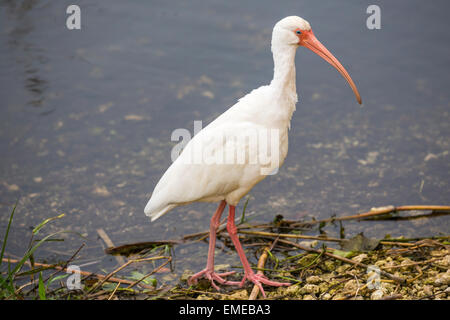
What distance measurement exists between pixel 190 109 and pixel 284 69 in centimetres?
380

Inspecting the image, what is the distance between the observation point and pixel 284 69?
4.43 meters

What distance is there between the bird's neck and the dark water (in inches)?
76.0

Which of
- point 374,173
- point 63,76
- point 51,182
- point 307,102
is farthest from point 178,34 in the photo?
point 374,173

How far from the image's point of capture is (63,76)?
8641 mm

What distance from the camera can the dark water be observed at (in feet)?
21.2

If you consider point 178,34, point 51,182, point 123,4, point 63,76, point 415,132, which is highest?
point 123,4

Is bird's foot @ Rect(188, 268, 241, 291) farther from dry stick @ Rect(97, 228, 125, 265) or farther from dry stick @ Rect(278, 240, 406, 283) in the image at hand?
dry stick @ Rect(97, 228, 125, 265)

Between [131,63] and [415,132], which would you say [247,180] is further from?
[131,63]

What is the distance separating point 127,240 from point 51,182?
153cm

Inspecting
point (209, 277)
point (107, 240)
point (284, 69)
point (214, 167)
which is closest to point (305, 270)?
point (209, 277)

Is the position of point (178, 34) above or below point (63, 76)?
above

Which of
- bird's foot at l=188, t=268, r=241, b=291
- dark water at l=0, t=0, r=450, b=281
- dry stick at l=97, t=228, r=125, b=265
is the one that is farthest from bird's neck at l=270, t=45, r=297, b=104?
dry stick at l=97, t=228, r=125, b=265

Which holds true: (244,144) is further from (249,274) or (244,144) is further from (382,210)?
(382,210)
